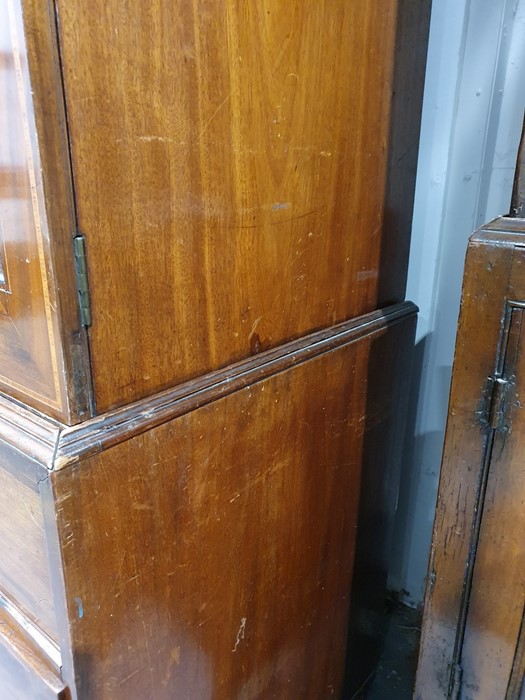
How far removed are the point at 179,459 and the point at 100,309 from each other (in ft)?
0.65

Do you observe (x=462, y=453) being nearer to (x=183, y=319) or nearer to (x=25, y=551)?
(x=183, y=319)

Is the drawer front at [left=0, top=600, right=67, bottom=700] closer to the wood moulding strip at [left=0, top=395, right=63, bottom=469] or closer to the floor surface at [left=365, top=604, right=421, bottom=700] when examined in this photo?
the wood moulding strip at [left=0, top=395, right=63, bottom=469]

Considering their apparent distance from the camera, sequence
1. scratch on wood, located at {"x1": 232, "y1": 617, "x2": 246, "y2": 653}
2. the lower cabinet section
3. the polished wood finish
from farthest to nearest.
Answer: scratch on wood, located at {"x1": 232, "y1": 617, "x2": 246, "y2": 653}
the polished wood finish
the lower cabinet section

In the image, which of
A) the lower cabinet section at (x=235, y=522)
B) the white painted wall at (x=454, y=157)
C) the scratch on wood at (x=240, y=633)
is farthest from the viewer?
the white painted wall at (x=454, y=157)

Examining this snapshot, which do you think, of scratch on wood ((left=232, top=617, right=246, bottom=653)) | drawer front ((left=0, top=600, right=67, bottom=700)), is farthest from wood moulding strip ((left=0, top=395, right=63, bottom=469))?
scratch on wood ((left=232, top=617, right=246, bottom=653))

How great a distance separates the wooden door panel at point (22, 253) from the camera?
1.49 feet

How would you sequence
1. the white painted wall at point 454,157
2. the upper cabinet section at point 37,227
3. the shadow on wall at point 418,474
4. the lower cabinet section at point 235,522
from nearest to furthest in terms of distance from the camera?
the upper cabinet section at point 37,227, the lower cabinet section at point 235,522, the white painted wall at point 454,157, the shadow on wall at point 418,474

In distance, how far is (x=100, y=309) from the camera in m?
0.53

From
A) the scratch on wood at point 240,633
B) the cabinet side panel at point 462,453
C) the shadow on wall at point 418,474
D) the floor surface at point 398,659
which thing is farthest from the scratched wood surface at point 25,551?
the floor surface at point 398,659

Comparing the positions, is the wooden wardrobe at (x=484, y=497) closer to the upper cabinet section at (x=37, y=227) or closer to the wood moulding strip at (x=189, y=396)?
the wood moulding strip at (x=189, y=396)

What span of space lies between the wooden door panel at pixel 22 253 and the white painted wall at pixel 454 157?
32.8 inches

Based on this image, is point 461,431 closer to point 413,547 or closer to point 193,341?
point 193,341

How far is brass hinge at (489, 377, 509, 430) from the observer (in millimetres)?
680

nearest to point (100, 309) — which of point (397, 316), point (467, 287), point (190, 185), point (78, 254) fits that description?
point (78, 254)
